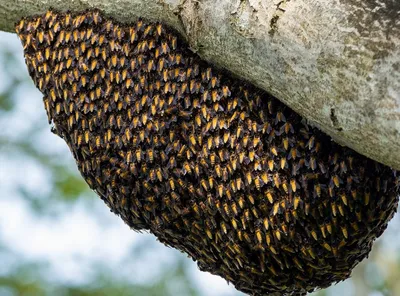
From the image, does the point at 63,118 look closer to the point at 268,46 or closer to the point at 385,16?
the point at 268,46

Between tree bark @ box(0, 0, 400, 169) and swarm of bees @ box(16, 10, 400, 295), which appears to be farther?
swarm of bees @ box(16, 10, 400, 295)

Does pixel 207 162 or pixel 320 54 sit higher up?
pixel 207 162

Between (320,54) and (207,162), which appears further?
(207,162)

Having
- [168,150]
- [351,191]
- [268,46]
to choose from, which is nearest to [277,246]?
[351,191]

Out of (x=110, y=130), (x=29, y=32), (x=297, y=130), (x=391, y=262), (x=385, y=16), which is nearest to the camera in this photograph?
(x=385, y=16)

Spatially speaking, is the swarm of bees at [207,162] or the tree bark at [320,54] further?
the swarm of bees at [207,162]
